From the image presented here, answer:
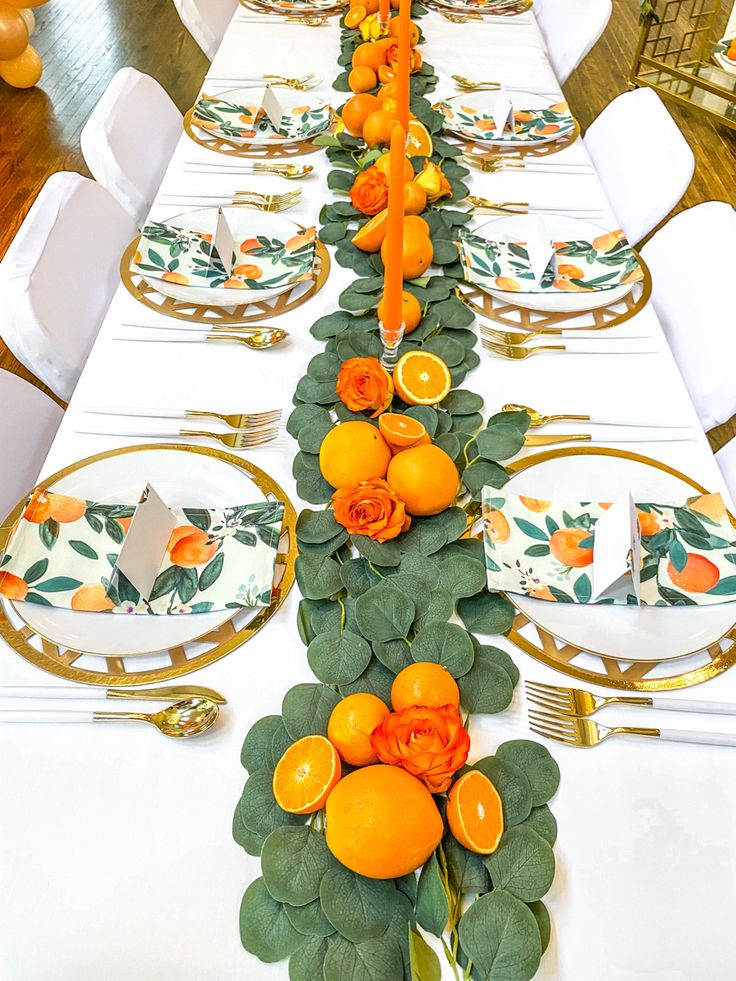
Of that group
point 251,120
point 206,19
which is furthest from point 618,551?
point 206,19

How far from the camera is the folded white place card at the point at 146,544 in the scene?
0.74 meters

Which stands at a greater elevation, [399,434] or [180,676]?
[399,434]

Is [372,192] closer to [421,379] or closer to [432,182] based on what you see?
[432,182]

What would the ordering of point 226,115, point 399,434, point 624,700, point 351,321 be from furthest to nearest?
point 226,115, point 351,321, point 399,434, point 624,700

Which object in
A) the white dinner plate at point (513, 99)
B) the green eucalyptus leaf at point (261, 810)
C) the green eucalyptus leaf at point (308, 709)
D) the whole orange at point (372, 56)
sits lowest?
the green eucalyptus leaf at point (261, 810)

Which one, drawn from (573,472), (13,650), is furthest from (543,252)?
(13,650)

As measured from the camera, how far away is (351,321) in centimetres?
109

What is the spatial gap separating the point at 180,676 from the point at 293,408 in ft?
1.33

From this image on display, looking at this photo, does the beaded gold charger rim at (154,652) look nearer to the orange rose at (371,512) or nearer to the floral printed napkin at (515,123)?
the orange rose at (371,512)

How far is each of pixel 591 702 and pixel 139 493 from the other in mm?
555

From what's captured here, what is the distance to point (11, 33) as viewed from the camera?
3.17m

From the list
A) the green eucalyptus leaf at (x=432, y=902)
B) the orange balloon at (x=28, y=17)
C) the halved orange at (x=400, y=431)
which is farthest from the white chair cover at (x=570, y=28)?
the orange balloon at (x=28, y=17)

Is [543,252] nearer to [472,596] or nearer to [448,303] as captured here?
[448,303]

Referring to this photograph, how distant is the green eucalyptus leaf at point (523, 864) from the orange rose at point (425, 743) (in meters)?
0.07
